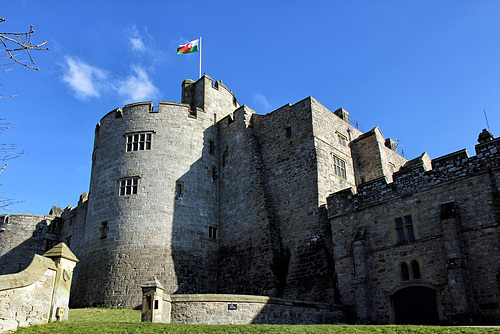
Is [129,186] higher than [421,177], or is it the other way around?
[129,186]

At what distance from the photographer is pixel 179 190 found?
92.5ft

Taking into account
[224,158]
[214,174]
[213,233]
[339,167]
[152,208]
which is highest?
[224,158]

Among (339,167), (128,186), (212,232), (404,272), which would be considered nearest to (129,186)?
(128,186)

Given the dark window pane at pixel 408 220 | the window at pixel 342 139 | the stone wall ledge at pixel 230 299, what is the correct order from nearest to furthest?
the stone wall ledge at pixel 230 299 < the dark window pane at pixel 408 220 < the window at pixel 342 139

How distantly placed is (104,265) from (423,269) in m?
17.7

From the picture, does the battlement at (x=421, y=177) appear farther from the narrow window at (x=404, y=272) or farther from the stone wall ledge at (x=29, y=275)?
the stone wall ledge at (x=29, y=275)

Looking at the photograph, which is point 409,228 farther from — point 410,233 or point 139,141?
point 139,141

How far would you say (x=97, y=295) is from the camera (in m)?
25.6

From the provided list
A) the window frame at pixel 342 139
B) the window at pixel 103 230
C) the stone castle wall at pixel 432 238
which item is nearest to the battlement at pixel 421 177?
the stone castle wall at pixel 432 238

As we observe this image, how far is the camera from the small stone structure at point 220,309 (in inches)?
651

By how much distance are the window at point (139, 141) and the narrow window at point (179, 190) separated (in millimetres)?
3116

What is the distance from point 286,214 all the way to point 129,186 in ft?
33.0

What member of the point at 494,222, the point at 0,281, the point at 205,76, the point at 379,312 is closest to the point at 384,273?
the point at 379,312

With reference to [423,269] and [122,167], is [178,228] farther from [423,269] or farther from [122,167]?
[423,269]
